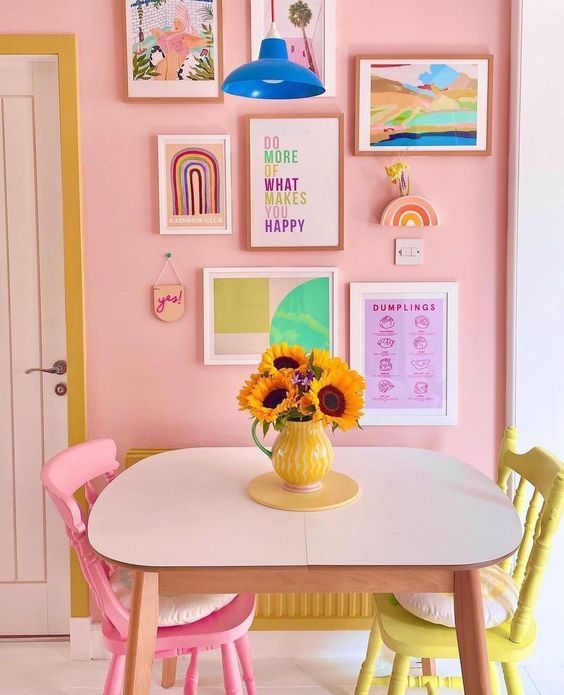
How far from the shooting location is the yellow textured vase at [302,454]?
5.95ft

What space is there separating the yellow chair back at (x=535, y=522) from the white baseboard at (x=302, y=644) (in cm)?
71

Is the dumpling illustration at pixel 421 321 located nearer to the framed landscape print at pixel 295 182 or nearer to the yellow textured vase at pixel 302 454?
the framed landscape print at pixel 295 182

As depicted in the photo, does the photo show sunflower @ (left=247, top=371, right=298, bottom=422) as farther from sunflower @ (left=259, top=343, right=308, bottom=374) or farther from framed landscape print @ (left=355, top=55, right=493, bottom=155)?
framed landscape print @ (left=355, top=55, right=493, bottom=155)

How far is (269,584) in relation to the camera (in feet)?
5.12

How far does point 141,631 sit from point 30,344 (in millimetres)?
1289

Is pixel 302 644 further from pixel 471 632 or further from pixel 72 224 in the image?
pixel 72 224

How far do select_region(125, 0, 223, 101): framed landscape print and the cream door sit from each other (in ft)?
1.04

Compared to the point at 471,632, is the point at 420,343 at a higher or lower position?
higher

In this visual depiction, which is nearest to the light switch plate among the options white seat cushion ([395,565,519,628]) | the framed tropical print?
the framed tropical print

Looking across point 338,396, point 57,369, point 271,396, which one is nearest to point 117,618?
point 271,396

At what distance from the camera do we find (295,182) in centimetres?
238

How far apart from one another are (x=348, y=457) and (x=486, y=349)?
675 mm

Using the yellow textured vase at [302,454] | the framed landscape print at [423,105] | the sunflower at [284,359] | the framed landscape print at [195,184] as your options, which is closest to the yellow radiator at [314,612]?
the yellow textured vase at [302,454]

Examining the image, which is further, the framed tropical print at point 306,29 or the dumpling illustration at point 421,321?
the dumpling illustration at point 421,321
